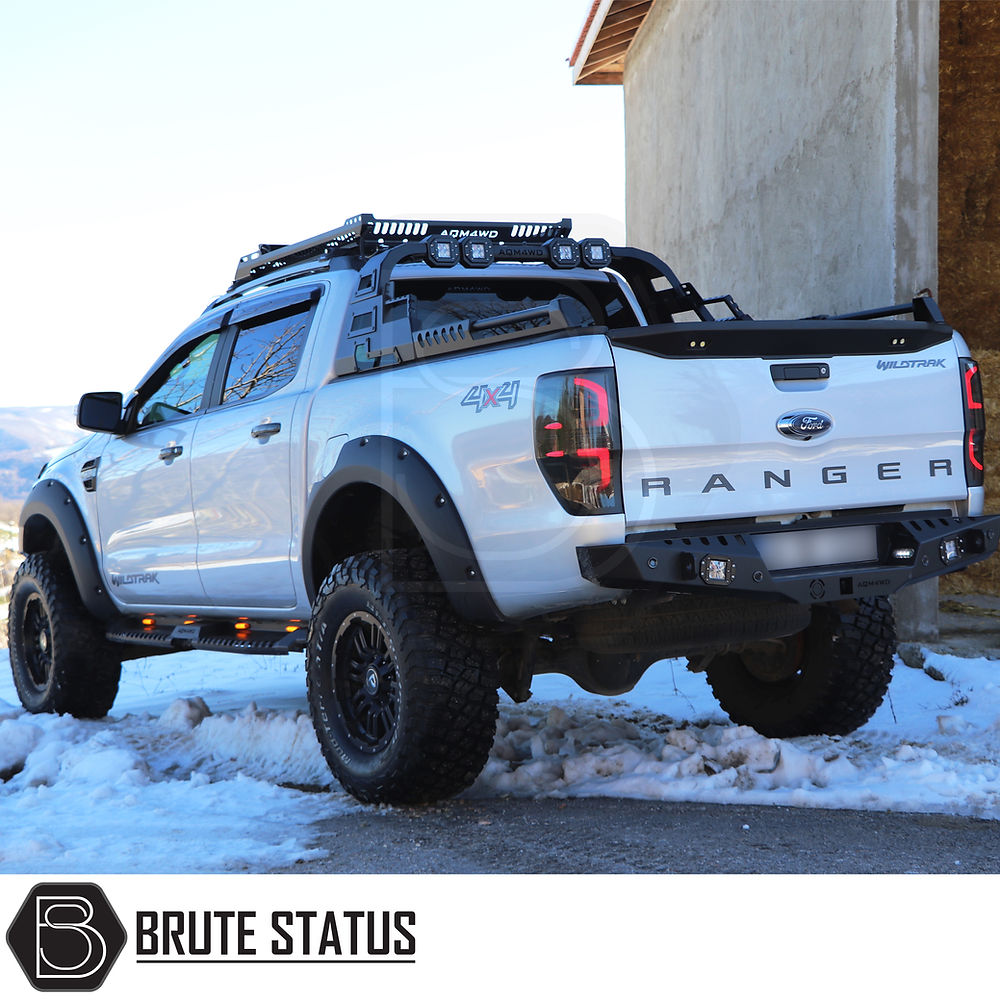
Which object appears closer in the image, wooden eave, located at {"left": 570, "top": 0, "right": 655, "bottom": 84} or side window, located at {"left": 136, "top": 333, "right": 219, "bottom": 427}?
side window, located at {"left": 136, "top": 333, "right": 219, "bottom": 427}

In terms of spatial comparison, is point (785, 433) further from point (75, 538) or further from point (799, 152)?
point (799, 152)

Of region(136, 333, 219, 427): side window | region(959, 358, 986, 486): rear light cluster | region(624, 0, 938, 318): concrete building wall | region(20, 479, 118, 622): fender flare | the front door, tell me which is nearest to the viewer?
region(959, 358, 986, 486): rear light cluster

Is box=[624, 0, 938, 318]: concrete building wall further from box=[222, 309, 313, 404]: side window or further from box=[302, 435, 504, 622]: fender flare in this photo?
box=[302, 435, 504, 622]: fender flare

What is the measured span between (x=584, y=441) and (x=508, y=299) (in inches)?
74.5

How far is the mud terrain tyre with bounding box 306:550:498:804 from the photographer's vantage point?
3979 mm

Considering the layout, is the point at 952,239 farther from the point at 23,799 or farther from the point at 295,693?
the point at 23,799

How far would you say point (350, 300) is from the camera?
4.88 m

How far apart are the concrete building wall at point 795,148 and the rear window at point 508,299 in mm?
2029

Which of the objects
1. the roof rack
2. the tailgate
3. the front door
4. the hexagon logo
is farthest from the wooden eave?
the hexagon logo

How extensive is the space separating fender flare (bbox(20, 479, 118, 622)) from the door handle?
1707 mm

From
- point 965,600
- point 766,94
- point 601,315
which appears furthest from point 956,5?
point 601,315

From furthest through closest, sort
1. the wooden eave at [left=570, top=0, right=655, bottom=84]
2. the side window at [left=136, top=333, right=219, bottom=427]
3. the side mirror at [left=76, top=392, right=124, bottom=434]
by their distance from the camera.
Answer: the wooden eave at [left=570, top=0, right=655, bottom=84], the side mirror at [left=76, top=392, right=124, bottom=434], the side window at [left=136, top=333, right=219, bottom=427]

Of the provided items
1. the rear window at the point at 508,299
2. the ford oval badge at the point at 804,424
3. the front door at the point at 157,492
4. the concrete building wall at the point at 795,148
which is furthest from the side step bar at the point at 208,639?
the concrete building wall at the point at 795,148

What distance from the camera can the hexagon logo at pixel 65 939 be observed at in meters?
2.69
